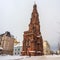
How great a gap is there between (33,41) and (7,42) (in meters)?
0.39

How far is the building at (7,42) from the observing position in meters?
2.46

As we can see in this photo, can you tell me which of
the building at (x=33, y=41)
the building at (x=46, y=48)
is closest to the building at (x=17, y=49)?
the building at (x=33, y=41)

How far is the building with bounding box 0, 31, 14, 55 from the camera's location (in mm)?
2455

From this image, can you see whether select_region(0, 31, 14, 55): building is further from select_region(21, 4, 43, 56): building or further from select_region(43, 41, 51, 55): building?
select_region(43, 41, 51, 55): building

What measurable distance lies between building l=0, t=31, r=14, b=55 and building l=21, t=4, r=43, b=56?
194mm

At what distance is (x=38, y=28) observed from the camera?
246 centimetres

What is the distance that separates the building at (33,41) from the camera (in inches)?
94.3

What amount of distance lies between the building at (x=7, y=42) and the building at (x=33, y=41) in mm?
194

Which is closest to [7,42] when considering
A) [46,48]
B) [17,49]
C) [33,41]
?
[17,49]

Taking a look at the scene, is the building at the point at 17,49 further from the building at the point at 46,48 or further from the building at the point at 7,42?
the building at the point at 46,48

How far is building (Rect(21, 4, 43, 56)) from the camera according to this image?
2.39 metres

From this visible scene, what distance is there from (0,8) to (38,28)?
72 centimetres

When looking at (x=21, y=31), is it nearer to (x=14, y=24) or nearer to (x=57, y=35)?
(x=14, y=24)

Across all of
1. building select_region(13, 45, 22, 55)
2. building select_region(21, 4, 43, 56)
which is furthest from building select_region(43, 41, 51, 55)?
building select_region(13, 45, 22, 55)
